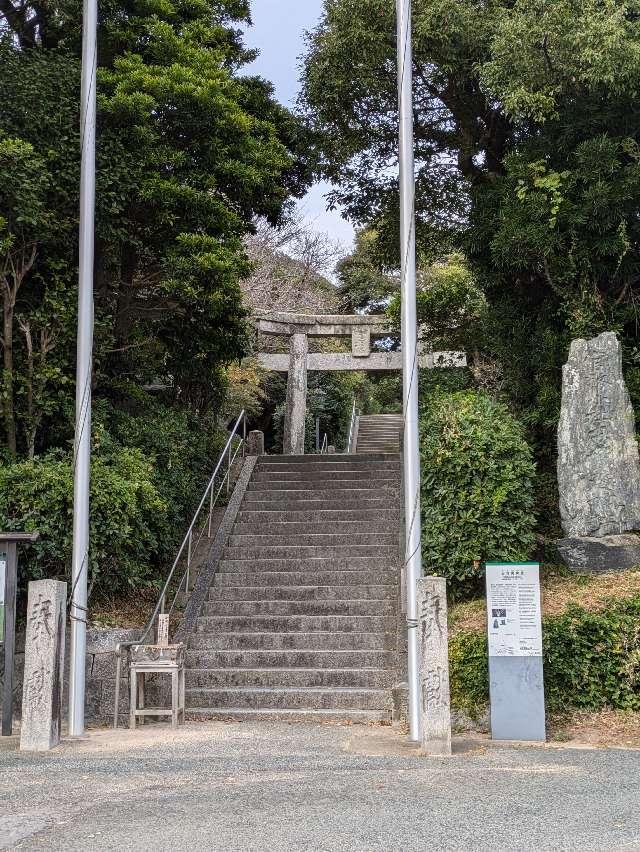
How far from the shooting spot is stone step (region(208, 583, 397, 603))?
10.6 meters

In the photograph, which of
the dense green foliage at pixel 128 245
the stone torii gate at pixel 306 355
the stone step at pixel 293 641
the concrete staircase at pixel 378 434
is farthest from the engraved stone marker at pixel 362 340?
the stone step at pixel 293 641

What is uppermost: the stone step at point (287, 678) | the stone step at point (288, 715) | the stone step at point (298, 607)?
the stone step at point (298, 607)

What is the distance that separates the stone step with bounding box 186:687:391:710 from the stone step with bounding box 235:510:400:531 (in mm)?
3465

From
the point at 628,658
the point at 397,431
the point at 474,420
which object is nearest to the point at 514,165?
the point at 474,420

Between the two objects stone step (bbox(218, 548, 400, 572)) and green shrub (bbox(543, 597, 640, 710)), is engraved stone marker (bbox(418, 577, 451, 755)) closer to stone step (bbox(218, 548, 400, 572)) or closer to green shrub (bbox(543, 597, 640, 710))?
green shrub (bbox(543, 597, 640, 710))

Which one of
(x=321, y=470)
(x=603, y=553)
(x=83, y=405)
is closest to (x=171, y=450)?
(x=321, y=470)

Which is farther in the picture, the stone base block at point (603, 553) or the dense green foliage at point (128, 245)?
the stone base block at point (603, 553)

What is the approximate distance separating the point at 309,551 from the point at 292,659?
7.13 ft

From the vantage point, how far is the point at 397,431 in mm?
25062

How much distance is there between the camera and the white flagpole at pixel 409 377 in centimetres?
769

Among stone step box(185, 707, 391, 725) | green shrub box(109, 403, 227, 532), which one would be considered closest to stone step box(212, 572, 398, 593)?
green shrub box(109, 403, 227, 532)

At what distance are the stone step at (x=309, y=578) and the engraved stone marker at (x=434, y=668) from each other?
3473mm

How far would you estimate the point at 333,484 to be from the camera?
45.0 feet

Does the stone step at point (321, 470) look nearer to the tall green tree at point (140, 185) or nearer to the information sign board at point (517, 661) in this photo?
the tall green tree at point (140, 185)
